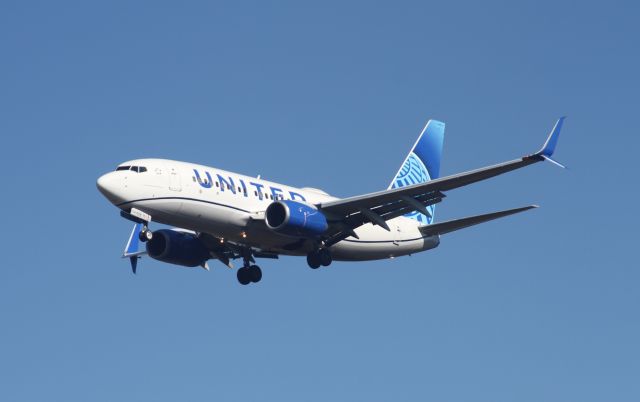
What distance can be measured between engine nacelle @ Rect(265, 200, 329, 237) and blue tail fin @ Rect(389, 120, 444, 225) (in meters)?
12.0

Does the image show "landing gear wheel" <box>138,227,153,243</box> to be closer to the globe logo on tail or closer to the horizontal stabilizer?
the horizontal stabilizer

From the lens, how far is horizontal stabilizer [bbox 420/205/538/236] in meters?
51.0

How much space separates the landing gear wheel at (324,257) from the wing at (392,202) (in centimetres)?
47

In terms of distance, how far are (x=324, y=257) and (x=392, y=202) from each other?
13.4 ft

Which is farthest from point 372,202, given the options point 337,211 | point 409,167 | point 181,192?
point 409,167

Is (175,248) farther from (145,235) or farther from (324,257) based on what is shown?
(324,257)

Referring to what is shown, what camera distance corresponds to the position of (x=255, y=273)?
185 feet

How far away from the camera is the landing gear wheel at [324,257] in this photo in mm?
53281

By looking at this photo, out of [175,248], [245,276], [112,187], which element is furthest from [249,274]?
[112,187]

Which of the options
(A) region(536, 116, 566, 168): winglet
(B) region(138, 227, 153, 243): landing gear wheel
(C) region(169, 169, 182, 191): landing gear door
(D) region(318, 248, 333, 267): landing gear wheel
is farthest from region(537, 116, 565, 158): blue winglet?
(B) region(138, 227, 153, 243): landing gear wheel

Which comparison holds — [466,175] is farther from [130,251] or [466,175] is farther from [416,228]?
[130,251]

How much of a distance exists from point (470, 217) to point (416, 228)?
4.91 meters

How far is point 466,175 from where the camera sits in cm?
4788

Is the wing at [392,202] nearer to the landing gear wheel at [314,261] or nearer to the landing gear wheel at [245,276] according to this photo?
the landing gear wheel at [314,261]
